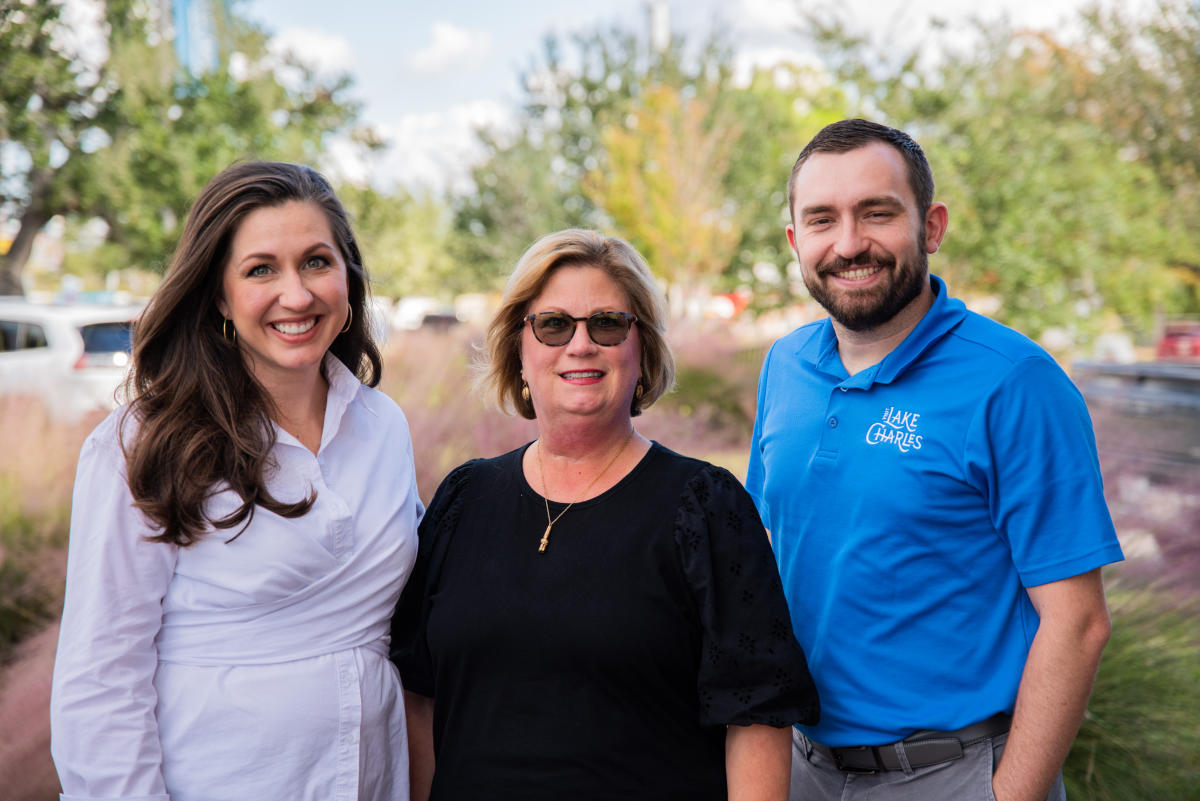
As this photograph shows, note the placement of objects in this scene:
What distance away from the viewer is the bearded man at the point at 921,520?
6.75ft

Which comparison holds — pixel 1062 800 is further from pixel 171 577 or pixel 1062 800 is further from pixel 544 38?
pixel 544 38

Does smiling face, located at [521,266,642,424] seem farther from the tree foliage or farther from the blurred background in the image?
the tree foliage

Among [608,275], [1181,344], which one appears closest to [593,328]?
[608,275]

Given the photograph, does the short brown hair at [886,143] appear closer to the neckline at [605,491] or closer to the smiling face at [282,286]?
the neckline at [605,491]

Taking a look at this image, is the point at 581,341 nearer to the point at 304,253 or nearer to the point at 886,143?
the point at 304,253

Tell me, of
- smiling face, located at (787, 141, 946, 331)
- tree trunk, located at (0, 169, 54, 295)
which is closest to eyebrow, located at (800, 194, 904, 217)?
smiling face, located at (787, 141, 946, 331)

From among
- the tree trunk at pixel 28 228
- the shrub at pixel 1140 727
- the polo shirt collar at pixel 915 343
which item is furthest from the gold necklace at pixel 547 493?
the tree trunk at pixel 28 228

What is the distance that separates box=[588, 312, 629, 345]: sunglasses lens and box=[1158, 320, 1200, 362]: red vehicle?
41.8 ft

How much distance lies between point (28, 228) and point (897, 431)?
22184 mm

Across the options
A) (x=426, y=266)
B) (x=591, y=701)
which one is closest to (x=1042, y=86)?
(x=591, y=701)

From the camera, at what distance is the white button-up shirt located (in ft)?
6.47

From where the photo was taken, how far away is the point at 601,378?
2297 millimetres

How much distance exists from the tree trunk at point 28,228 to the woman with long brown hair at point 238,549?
20.1 m

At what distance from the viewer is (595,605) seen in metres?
2.09
